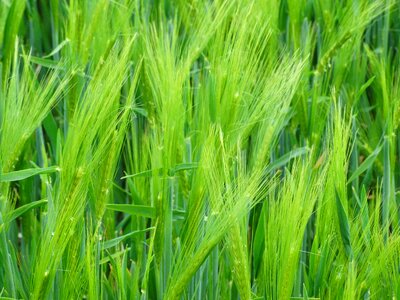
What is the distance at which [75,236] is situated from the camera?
1099 mm

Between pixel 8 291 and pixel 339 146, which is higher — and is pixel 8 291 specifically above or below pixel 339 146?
below

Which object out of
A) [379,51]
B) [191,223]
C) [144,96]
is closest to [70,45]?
[144,96]

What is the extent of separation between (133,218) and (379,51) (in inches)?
24.6

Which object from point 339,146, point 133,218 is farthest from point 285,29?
point 339,146

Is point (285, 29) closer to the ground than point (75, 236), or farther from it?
farther from it

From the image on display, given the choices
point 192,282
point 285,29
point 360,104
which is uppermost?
point 285,29

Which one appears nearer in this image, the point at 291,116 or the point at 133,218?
the point at 133,218

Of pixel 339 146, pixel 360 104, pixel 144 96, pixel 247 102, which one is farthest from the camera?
pixel 360 104

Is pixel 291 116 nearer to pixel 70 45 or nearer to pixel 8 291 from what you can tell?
pixel 70 45

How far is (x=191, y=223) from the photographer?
3.59 ft

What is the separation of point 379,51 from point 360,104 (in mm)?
102

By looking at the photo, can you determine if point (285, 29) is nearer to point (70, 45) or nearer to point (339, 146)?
point (70, 45)

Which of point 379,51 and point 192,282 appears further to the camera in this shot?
point 379,51

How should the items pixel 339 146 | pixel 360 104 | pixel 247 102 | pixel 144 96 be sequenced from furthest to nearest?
pixel 360 104, pixel 144 96, pixel 247 102, pixel 339 146
